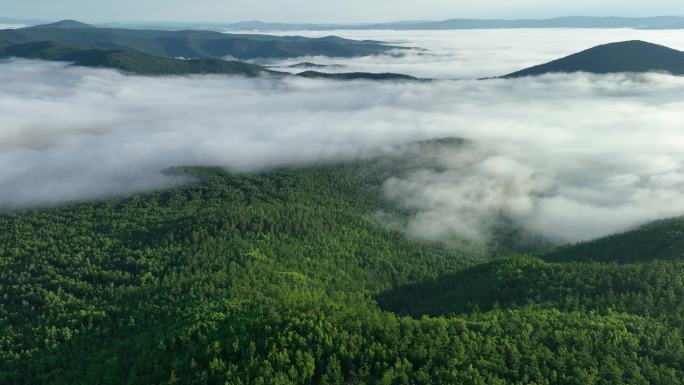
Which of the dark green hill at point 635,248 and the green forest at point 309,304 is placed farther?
the dark green hill at point 635,248

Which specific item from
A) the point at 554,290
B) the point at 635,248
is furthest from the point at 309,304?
the point at 635,248

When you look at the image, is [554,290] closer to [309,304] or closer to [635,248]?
[635,248]

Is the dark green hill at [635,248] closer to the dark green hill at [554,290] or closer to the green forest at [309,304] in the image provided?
the green forest at [309,304]

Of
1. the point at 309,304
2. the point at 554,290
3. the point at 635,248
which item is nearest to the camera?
the point at 309,304

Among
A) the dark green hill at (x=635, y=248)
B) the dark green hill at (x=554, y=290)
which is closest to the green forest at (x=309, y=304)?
the dark green hill at (x=554, y=290)

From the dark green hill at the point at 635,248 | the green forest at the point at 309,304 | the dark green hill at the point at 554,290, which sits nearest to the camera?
the green forest at the point at 309,304

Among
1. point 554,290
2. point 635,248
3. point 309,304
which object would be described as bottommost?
point 635,248

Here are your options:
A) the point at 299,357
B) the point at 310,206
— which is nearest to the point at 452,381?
the point at 299,357

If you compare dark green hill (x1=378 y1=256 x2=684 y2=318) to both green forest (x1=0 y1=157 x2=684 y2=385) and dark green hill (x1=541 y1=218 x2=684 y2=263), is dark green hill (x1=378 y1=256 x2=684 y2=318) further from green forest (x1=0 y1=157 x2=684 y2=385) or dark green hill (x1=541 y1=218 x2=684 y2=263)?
dark green hill (x1=541 y1=218 x2=684 y2=263)
